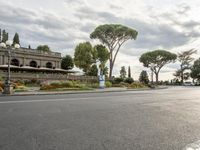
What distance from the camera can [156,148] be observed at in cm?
451

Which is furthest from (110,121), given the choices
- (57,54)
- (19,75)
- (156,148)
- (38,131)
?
(57,54)

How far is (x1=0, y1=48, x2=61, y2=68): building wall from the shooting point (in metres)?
58.5

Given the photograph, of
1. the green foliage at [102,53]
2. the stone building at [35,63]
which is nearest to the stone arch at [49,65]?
the stone building at [35,63]

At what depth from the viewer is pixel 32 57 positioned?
206 ft

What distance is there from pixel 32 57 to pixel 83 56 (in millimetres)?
12281

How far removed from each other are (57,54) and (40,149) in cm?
6594

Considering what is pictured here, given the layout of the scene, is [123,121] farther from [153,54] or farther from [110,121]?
[153,54]

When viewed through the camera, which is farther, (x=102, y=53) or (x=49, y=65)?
(x=49, y=65)

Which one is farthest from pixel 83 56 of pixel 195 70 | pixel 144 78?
pixel 195 70

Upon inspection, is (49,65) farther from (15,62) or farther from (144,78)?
(144,78)

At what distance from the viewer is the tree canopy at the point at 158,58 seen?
7462cm

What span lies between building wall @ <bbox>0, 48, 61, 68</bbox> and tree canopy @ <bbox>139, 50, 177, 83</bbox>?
1024 inches

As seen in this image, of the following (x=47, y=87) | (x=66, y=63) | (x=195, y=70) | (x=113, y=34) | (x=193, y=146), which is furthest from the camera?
(x=195, y=70)

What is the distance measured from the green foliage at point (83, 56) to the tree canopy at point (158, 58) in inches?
775
